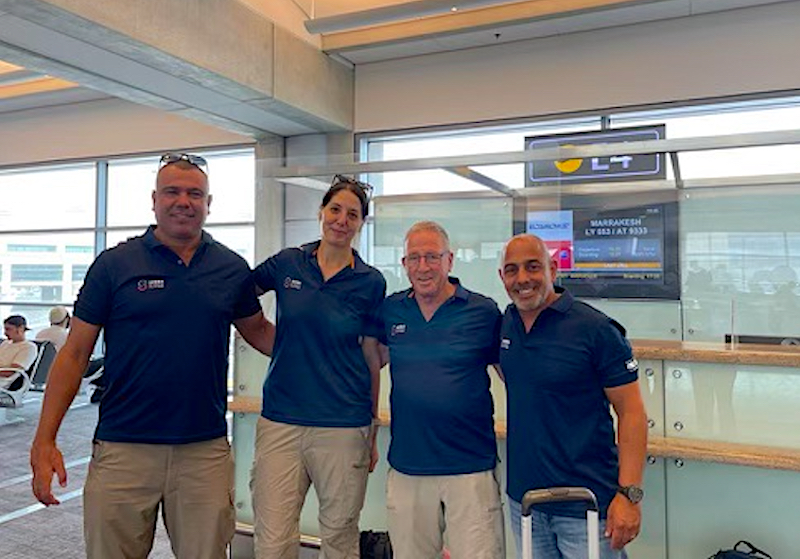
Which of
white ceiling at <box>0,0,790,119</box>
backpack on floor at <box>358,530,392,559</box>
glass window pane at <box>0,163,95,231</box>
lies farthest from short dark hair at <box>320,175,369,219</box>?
glass window pane at <box>0,163,95,231</box>

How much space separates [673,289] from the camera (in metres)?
3.69

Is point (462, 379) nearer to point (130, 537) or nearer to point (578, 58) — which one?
point (130, 537)

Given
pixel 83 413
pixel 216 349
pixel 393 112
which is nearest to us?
pixel 216 349

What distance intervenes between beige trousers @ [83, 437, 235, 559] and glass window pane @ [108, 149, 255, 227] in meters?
5.24

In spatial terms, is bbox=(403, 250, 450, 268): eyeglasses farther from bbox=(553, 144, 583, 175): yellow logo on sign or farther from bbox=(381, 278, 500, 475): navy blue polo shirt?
bbox=(553, 144, 583, 175): yellow logo on sign

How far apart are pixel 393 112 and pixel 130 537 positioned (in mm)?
4869

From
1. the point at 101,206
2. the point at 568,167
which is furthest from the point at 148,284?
the point at 101,206

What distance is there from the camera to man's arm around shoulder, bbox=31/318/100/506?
1.99m

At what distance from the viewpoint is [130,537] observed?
199 centimetres

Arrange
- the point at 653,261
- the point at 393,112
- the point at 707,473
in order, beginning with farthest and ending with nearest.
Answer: the point at 393,112, the point at 653,261, the point at 707,473

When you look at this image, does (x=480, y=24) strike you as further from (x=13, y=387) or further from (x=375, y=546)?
(x=13, y=387)

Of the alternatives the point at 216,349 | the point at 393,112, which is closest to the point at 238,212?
the point at 393,112

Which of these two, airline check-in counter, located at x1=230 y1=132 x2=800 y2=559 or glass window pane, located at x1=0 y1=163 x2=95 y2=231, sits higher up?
glass window pane, located at x1=0 y1=163 x2=95 y2=231

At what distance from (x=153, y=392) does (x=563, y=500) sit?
1.20 m
